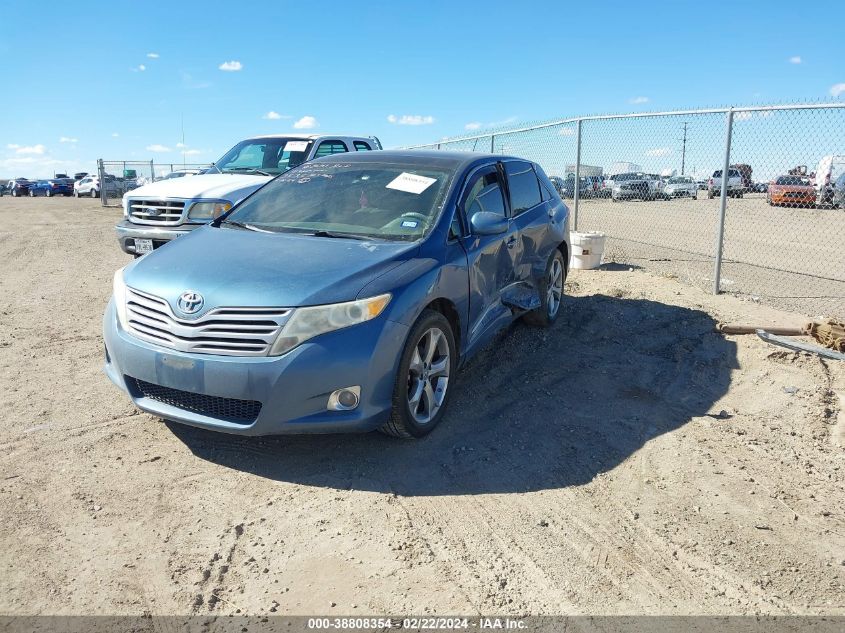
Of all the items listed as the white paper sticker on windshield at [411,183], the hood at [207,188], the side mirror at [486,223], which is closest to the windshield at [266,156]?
the hood at [207,188]

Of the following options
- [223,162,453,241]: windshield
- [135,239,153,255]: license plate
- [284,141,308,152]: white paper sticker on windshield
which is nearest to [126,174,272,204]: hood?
[135,239,153,255]: license plate

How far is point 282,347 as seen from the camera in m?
3.37

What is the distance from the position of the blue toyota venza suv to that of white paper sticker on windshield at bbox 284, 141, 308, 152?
489 centimetres

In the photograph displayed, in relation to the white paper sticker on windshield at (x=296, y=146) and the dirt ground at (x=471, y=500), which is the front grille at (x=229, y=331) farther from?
the white paper sticker on windshield at (x=296, y=146)

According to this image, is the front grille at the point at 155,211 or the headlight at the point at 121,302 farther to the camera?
the front grille at the point at 155,211

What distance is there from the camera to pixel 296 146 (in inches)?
385

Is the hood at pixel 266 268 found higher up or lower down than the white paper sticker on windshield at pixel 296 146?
lower down

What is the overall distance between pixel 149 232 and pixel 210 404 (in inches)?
209

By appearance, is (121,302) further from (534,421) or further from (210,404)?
(534,421)

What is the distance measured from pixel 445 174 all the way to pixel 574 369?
1.89 m

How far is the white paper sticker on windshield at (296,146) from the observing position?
9727 millimetres

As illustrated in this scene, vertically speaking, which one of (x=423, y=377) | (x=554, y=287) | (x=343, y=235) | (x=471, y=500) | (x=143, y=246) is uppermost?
(x=343, y=235)

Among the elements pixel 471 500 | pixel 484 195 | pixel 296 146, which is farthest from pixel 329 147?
pixel 471 500

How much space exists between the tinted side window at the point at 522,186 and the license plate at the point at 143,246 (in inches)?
188
